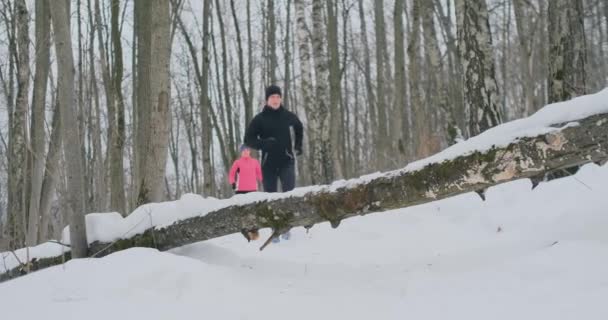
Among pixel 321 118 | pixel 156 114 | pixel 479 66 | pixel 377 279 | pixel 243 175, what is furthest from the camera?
pixel 321 118

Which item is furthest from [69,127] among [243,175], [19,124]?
[19,124]

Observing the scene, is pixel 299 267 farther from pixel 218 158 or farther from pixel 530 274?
pixel 218 158

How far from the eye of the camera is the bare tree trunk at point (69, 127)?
376 cm

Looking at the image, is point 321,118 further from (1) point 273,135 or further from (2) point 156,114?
(2) point 156,114

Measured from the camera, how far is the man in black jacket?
19.4ft

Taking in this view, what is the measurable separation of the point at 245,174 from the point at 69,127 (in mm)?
2950

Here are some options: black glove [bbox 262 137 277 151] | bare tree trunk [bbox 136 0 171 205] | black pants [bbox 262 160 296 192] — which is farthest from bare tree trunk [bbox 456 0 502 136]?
bare tree trunk [bbox 136 0 171 205]

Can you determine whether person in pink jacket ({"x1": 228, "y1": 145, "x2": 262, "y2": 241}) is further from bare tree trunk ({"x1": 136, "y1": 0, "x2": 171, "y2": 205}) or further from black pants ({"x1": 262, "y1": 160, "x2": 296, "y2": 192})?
bare tree trunk ({"x1": 136, "y1": 0, "x2": 171, "y2": 205})

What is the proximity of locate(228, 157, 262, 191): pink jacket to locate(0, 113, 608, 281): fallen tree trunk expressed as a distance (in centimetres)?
261

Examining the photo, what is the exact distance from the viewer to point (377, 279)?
11.1ft

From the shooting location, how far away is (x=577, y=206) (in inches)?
147

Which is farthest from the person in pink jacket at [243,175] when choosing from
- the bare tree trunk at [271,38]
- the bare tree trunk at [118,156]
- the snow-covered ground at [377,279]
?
the bare tree trunk at [271,38]

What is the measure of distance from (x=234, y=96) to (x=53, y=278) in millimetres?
22101

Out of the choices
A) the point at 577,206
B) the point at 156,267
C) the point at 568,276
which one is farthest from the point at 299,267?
the point at 577,206
